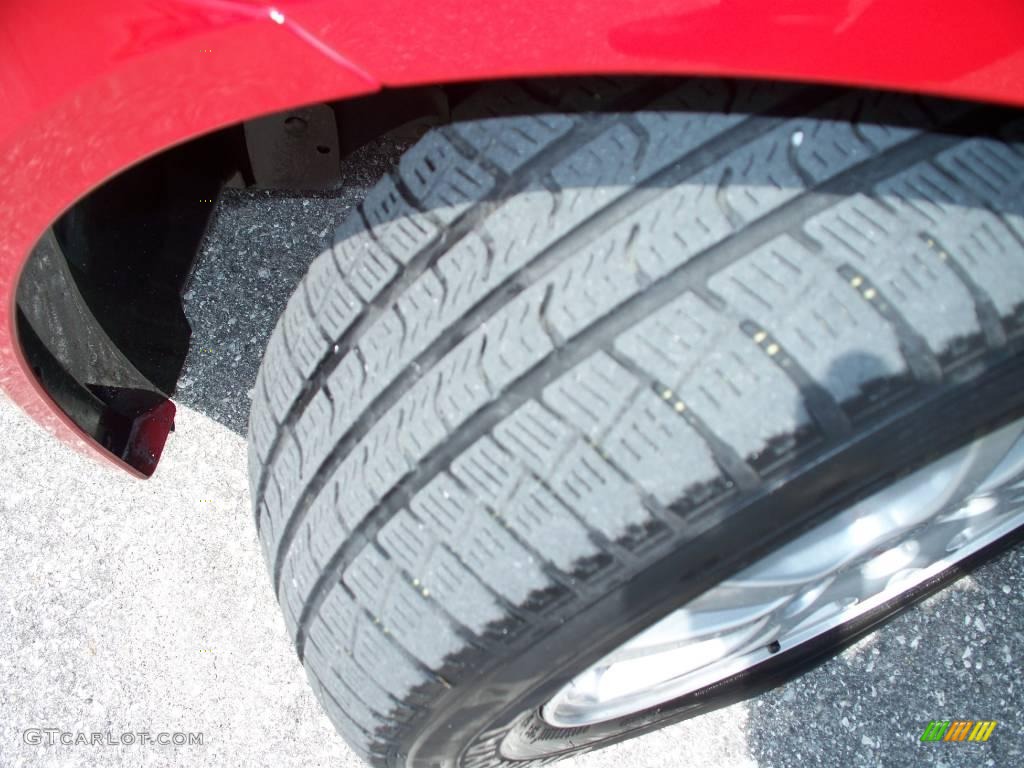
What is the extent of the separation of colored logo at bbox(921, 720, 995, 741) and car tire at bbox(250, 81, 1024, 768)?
2.70ft

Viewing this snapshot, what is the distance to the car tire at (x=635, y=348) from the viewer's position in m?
0.69

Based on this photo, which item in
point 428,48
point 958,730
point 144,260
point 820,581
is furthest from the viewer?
point 958,730

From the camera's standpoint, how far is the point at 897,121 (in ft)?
2.27

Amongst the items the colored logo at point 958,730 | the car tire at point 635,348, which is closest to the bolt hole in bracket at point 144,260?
the car tire at point 635,348

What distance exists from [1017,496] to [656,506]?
0.76m

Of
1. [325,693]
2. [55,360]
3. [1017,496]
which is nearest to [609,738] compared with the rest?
[325,693]

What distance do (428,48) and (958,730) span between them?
134cm

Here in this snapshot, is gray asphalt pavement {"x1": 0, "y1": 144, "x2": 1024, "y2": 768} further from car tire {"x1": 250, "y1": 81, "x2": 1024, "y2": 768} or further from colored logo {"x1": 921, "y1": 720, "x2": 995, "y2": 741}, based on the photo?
car tire {"x1": 250, "y1": 81, "x2": 1024, "y2": 768}

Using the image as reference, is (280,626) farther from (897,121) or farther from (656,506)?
(897,121)

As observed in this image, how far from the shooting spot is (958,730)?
4.55ft

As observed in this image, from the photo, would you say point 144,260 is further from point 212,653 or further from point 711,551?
point 711,551

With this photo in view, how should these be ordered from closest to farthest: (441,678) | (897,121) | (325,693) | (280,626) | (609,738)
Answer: (897,121) → (441,678) → (325,693) → (609,738) → (280,626)

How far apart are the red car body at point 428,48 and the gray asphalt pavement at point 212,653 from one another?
1022 mm

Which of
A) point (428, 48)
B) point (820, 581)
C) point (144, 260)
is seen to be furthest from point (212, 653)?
point (428, 48)
